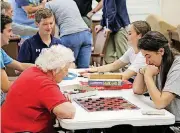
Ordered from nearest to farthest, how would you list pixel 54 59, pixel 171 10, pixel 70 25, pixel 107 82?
pixel 54 59 < pixel 107 82 < pixel 70 25 < pixel 171 10

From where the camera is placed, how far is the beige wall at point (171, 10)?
6.78 m

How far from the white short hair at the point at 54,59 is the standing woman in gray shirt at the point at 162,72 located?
0.51m

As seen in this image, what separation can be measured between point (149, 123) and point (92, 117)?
318 millimetres

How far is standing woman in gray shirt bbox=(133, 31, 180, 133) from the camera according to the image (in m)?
2.21

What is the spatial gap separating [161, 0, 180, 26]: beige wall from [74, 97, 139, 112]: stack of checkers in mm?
4796

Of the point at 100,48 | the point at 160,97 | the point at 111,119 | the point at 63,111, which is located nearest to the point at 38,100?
the point at 63,111

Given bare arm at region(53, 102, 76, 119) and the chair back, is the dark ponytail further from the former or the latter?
the chair back

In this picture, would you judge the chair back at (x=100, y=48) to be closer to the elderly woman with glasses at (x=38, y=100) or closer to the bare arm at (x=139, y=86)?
the bare arm at (x=139, y=86)

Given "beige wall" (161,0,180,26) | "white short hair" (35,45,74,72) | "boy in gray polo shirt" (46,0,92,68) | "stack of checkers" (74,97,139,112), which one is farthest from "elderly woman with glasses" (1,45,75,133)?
"beige wall" (161,0,180,26)

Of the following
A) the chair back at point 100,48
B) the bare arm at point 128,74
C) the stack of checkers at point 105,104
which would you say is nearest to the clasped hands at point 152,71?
the stack of checkers at point 105,104

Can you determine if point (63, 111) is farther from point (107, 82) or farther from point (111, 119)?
point (107, 82)

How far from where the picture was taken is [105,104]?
2217 millimetres

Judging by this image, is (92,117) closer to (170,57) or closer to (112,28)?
(170,57)

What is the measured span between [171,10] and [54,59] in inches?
201
